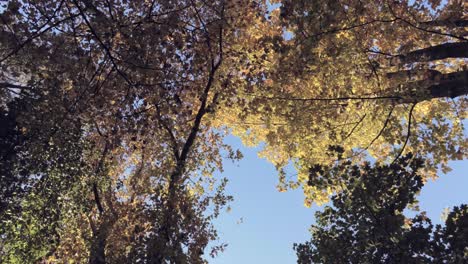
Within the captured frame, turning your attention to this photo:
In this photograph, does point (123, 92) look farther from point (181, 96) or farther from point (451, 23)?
point (451, 23)

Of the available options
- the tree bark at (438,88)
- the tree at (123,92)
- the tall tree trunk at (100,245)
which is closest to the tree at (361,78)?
the tree bark at (438,88)

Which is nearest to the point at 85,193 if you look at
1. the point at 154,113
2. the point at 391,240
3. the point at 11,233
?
the point at 11,233

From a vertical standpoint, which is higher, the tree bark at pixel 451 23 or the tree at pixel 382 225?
the tree bark at pixel 451 23

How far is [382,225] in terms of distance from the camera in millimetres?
7609

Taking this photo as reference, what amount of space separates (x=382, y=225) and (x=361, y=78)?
7230 mm

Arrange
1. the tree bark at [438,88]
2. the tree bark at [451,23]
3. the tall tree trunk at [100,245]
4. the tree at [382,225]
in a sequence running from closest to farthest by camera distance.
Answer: the tree at [382,225] < the tree bark at [438,88] < the tree bark at [451,23] < the tall tree trunk at [100,245]

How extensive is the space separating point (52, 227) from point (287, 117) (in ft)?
33.0

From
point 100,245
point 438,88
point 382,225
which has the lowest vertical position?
point 382,225

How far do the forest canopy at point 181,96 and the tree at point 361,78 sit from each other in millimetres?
57

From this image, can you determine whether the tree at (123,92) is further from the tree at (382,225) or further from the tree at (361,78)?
the tree at (382,225)

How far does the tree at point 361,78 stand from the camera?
10.7 m

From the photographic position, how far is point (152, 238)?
1205 centimetres

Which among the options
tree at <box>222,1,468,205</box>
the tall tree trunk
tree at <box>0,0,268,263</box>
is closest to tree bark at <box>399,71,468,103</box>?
tree at <box>222,1,468,205</box>

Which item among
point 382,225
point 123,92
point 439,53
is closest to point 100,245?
point 123,92
